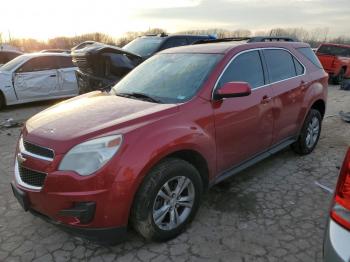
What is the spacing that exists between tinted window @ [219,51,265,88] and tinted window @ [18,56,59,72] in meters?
7.59

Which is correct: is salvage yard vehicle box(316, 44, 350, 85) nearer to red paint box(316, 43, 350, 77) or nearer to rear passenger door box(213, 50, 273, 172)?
red paint box(316, 43, 350, 77)

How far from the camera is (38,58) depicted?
1022 cm

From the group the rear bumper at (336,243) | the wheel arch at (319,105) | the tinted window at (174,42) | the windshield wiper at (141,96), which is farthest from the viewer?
the tinted window at (174,42)

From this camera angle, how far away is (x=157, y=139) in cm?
306

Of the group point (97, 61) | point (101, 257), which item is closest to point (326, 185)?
point (101, 257)

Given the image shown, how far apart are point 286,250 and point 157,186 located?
1288mm

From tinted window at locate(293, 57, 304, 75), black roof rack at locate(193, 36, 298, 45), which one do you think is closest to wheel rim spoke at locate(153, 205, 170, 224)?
black roof rack at locate(193, 36, 298, 45)

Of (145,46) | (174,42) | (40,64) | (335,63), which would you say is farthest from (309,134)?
(335,63)

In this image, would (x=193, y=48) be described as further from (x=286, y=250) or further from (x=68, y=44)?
(x=68, y=44)

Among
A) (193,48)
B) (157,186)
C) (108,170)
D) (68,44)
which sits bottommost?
(68,44)

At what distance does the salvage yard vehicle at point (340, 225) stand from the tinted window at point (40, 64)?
955 centimetres

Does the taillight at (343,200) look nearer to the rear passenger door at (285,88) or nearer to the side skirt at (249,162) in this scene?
the side skirt at (249,162)

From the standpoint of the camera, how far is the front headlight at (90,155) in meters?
2.82

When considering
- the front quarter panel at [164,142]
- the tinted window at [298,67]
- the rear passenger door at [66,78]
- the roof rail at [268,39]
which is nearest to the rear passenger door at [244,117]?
the front quarter panel at [164,142]
